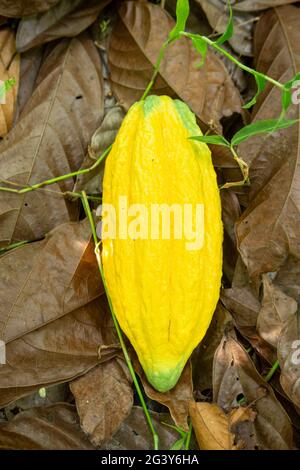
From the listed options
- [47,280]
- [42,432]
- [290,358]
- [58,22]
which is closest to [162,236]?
[47,280]

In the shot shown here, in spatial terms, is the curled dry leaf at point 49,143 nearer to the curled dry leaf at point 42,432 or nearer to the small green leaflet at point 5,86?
the small green leaflet at point 5,86

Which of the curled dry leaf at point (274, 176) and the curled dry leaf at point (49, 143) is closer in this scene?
the curled dry leaf at point (274, 176)

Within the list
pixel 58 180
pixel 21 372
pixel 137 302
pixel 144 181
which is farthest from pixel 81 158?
pixel 21 372

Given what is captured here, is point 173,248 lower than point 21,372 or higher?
higher

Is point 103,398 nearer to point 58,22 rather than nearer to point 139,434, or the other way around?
point 139,434

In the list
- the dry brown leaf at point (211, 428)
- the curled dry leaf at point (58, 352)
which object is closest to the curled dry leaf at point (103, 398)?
the curled dry leaf at point (58, 352)

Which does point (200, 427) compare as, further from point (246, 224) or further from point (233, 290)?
point (246, 224)

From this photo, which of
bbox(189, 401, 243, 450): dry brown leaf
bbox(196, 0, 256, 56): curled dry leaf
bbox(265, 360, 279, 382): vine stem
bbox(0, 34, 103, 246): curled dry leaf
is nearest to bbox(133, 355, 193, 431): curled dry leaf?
bbox(189, 401, 243, 450): dry brown leaf
